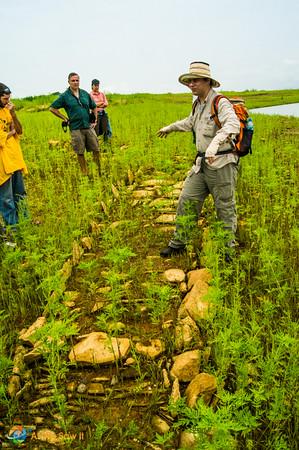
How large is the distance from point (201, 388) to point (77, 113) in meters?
6.27

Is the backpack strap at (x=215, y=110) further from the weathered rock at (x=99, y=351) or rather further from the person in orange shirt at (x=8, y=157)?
the person in orange shirt at (x=8, y=157)

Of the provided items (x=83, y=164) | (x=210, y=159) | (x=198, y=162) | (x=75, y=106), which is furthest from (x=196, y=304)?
(x=75, y=106)

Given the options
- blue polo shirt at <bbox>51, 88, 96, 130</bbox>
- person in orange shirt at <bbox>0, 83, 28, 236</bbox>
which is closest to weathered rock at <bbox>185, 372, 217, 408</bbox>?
person in orange shirt at <bbox>0, 83, 28, 236</bbox>

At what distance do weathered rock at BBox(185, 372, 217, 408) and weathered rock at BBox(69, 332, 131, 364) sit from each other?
646 mm

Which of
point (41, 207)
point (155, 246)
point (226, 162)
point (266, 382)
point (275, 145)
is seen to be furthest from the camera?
point (275, 145)

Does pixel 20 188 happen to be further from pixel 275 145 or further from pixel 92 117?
pixel 275 145

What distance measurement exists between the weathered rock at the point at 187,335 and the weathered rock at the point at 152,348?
0.46 ft

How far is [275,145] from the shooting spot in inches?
386

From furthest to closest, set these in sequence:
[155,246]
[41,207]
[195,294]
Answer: [41,207] → [155,246] → [195,294]

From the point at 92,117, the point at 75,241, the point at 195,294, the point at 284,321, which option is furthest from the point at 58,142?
the point at 284,321

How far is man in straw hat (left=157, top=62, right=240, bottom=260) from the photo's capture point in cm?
401

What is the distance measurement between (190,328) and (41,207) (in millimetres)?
3834

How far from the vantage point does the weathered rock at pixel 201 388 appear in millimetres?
2676

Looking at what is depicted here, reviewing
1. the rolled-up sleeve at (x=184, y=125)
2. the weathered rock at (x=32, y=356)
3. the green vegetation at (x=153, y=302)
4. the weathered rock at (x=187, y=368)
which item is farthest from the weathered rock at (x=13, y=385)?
the rolled-up sleeve at (x=184, y=125)
